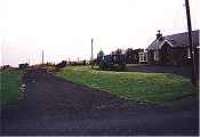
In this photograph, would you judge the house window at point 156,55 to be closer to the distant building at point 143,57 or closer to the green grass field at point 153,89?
the distant building at point 143,57

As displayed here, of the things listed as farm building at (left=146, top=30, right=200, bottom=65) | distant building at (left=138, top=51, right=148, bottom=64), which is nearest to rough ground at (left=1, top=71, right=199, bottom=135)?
farm building at (left=146, top=30, right=200, bottom=65)

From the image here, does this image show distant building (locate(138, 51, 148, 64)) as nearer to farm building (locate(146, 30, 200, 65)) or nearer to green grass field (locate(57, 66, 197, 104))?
farm building (locate(146, 30, 200, 65))

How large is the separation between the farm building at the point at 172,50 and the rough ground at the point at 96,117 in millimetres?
27575

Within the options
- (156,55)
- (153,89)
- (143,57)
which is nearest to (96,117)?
(153,89)

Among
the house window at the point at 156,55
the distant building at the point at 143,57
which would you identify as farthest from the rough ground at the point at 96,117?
the distant building at the point at 143,57

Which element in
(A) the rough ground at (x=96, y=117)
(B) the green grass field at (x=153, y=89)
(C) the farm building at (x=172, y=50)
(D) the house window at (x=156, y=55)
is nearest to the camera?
(A) the rough ground at (x=96, y=117)

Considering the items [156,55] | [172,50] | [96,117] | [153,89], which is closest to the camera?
[96,117]

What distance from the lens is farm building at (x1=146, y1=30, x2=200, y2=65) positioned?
1815 inches

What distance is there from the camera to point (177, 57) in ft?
155

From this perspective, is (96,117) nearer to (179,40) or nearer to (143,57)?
(179,40)

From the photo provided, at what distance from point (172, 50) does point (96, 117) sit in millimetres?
35729

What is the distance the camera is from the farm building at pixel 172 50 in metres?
46.1

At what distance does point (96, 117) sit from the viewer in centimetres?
1380

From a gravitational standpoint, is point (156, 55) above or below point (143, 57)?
above
